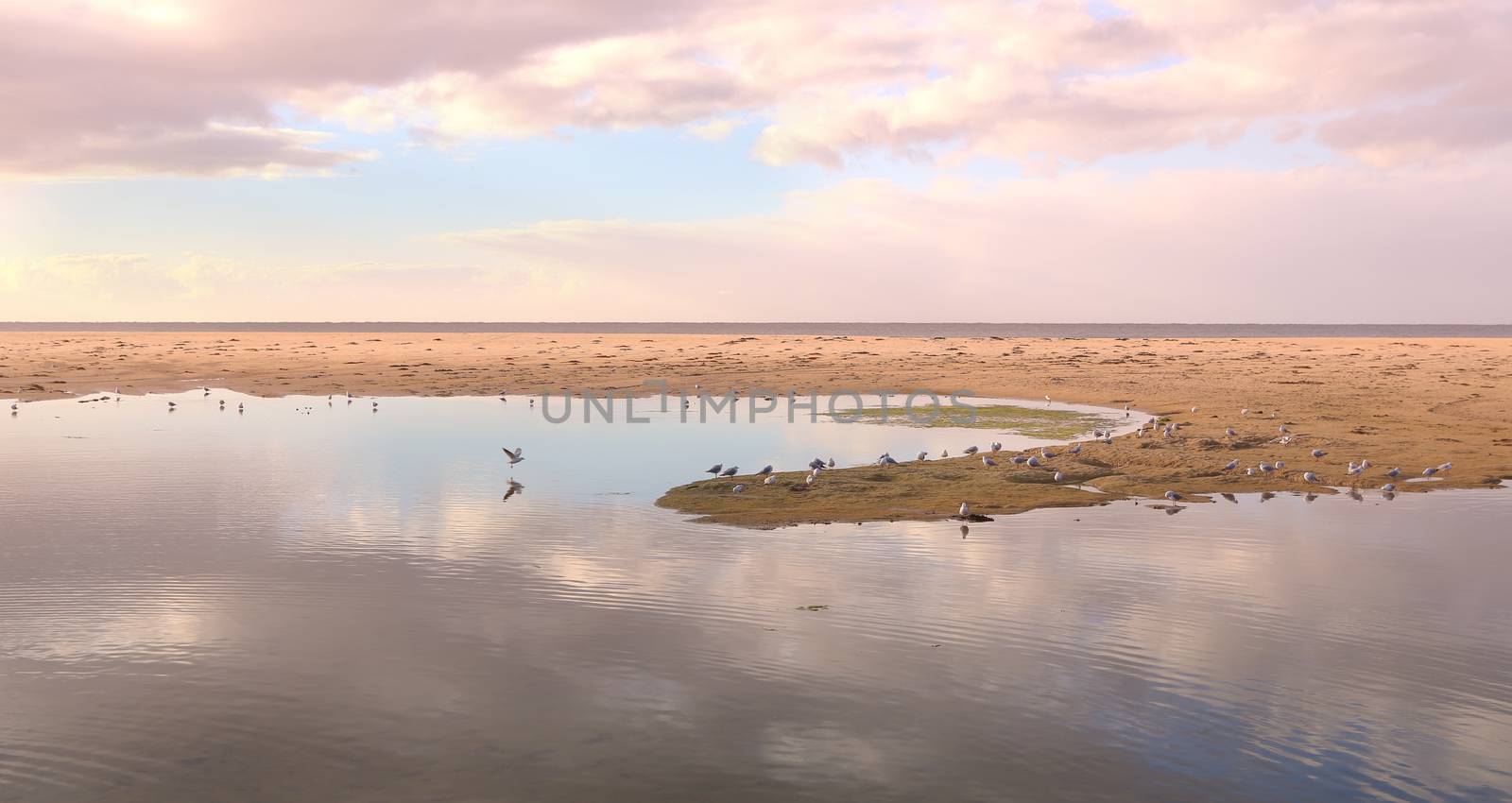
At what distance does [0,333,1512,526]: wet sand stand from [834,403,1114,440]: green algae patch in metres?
2.91

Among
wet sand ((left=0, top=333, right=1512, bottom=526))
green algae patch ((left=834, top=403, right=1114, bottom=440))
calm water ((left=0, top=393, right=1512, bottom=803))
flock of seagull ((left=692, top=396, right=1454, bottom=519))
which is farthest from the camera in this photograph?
green algae patch ((left=834, top=403, right=1114, bottom=440))

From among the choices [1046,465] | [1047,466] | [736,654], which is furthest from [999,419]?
[736,654]

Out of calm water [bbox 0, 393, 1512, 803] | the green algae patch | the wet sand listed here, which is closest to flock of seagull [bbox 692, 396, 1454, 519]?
the wet sand

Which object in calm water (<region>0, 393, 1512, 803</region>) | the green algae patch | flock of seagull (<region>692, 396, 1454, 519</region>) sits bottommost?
calm water (<region>0, 393, 1512, 803</region>)

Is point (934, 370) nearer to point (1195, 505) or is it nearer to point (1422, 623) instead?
point (1195, 505)

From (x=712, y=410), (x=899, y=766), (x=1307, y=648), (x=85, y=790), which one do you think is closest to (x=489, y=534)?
(x=85, y=790)

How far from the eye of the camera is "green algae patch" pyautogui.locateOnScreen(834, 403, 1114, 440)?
2992 centimetres

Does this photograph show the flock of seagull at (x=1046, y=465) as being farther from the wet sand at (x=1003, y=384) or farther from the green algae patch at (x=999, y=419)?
the green algae patch at (x=999, y=419)

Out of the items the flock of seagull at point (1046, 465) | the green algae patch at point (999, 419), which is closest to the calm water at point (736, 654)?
the flock of seagull at point (1046, 465)

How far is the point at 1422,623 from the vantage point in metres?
11.0

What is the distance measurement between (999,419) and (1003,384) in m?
13.0

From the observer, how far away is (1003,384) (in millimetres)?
45938

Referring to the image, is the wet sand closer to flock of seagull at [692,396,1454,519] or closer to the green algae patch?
flock of seagull at [692,396,1454,519]

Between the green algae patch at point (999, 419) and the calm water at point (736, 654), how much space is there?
11.7 meters
